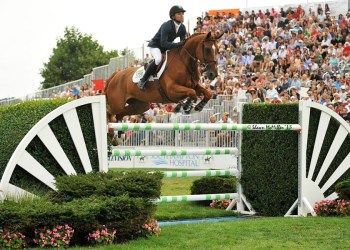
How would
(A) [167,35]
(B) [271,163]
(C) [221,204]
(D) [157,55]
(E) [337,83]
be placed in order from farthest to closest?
1. (E) [337,83]
2. (D) [157,55]
3. (A) [167,35]
4. (C) [221,204]
5. (B) [271,163]

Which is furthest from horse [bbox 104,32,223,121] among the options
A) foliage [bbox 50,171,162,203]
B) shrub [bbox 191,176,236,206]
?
foliage [bbox 50,171,162,203]

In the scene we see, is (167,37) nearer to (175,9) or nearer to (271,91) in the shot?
(175,9)

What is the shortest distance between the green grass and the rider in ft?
13.1

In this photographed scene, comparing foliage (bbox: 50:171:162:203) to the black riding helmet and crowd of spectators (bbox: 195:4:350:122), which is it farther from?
crowd of spectators (bbox: 195:4:350:122)

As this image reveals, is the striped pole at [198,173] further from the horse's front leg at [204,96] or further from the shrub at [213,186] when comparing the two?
the horse's front leg at [204,96]

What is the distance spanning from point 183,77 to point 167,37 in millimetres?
693

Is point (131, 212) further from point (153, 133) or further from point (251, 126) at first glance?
point (153, 133)

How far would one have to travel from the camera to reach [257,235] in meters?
7.83

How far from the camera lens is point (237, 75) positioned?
22.1 meters

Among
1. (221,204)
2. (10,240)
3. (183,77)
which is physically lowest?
(221,204)

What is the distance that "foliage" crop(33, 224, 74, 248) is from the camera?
6688mm

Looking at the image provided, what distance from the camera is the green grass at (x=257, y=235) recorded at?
714cm

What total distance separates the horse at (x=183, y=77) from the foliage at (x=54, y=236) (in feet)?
16.2

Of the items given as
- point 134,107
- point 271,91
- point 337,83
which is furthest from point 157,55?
point 337,83
